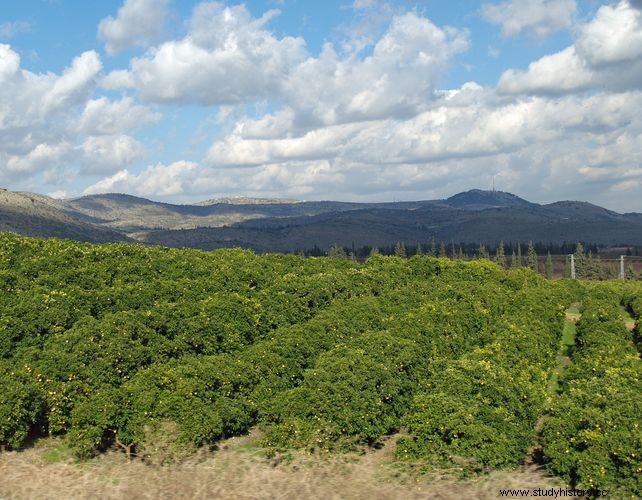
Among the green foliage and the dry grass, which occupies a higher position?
the green foliage

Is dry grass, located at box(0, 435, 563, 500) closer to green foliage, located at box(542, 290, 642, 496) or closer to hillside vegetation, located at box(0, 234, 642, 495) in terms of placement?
hillside vegetation, located at box(0, 234, 642, 495)

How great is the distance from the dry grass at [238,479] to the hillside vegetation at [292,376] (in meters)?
0.54

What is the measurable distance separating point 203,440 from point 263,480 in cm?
320

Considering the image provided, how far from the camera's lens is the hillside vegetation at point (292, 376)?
19859 millimetres

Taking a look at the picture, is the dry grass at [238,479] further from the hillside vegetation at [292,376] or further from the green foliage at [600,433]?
the green foliage at [600,433]

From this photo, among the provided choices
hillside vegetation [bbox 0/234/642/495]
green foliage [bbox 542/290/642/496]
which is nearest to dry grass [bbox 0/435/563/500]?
hillside vegetation [bbox 0/234/642/495]

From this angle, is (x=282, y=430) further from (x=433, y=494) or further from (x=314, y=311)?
(x=314, y=311)

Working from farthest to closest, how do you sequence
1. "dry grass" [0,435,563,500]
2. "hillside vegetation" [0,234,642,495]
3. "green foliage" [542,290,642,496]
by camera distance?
"hillside vegetation" [0,234,642,495] → "dry grass" [0,435,563,500] → "green foliage" [542,290,642,496]

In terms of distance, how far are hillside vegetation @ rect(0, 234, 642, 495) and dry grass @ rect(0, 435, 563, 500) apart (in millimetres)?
536

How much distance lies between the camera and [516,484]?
61.7ft

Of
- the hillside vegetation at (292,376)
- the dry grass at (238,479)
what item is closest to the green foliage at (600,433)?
the hillside vegetation at (292,376)

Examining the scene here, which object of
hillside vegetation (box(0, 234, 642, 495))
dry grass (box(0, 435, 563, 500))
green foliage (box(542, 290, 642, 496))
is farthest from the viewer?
hillside vegetation (box(0, 234, 642, 495))

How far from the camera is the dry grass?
62.0 feet

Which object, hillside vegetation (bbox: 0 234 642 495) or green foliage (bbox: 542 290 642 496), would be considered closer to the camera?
green foliage (bbox: 542 290 642 496)
